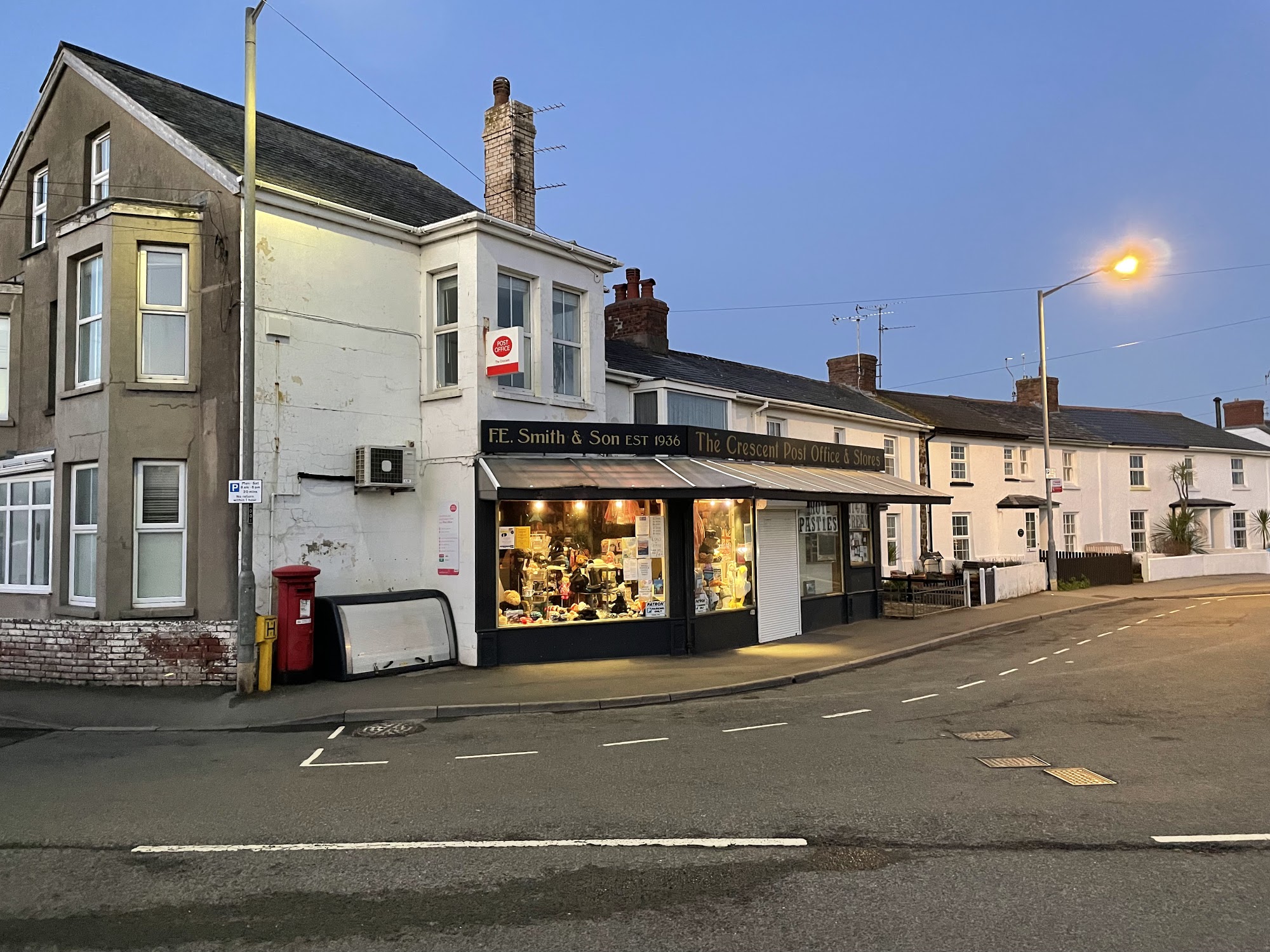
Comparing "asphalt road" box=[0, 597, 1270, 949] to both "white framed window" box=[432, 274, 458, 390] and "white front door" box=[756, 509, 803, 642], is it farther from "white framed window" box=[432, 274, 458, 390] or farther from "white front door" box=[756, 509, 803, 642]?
"white framed window" box=[432, 274, 458, 390]

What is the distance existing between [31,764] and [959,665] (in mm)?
13053

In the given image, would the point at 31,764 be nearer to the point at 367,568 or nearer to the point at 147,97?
the point at 367,568

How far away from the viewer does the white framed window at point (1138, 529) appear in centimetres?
3800

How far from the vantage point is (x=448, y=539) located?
14992 millimetres

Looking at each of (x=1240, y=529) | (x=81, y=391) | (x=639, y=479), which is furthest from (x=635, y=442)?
(x=1240, y=529)

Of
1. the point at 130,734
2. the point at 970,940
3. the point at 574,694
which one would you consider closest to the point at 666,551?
the point at 574,694

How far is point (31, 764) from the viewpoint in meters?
8.97

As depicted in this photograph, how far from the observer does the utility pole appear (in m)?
12.1

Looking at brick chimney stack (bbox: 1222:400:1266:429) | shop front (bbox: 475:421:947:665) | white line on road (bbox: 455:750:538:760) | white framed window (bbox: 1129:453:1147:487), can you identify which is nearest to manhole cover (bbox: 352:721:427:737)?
white line on road (bbox: 455:750:538:760)

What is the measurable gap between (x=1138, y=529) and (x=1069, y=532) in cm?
423

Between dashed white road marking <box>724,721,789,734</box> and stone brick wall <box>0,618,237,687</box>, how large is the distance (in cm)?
765

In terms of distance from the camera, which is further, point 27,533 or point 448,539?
point 27,533

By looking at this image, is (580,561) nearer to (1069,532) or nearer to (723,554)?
(723,554)

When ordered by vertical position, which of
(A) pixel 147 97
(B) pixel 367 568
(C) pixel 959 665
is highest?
(A) pixel 147 97
